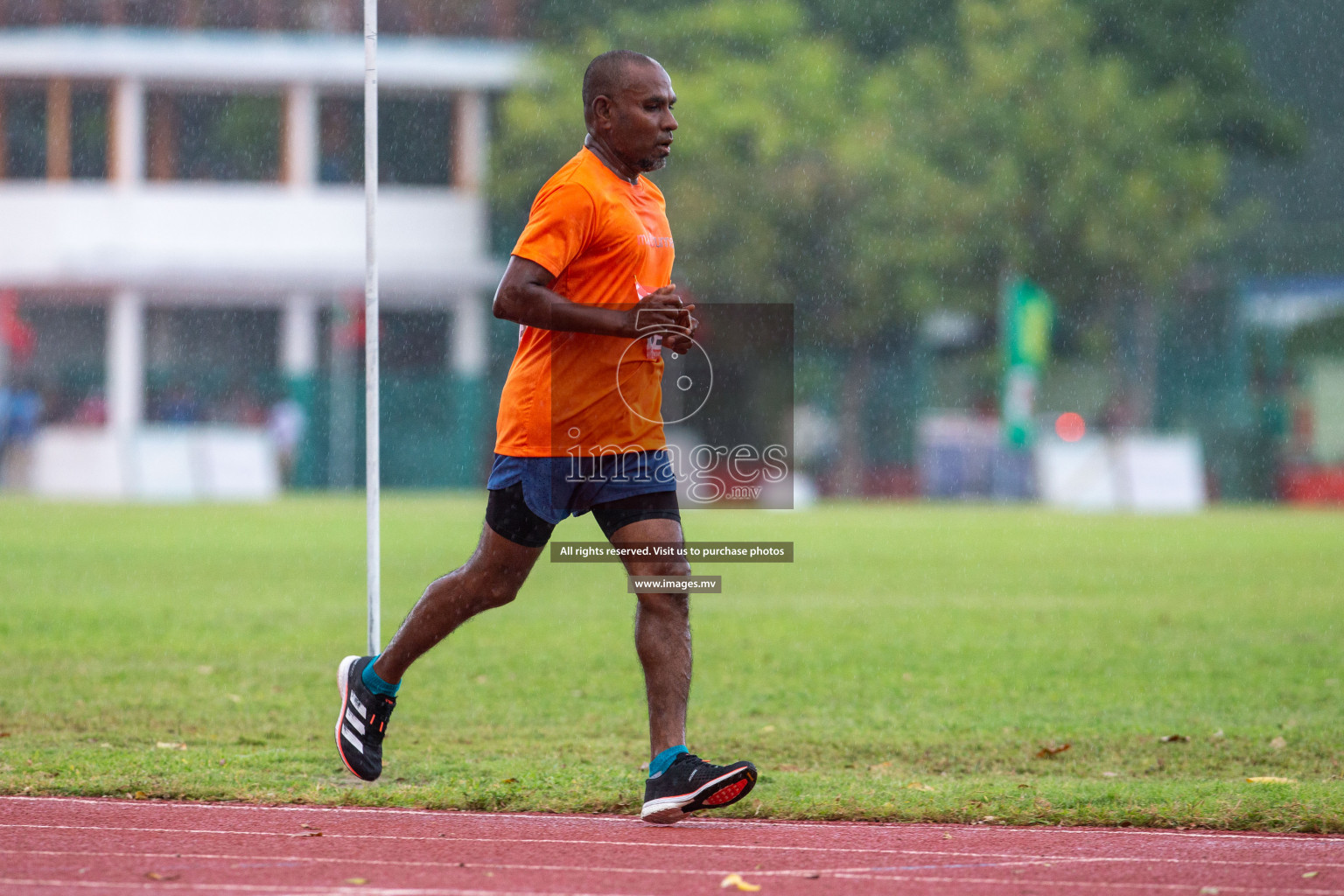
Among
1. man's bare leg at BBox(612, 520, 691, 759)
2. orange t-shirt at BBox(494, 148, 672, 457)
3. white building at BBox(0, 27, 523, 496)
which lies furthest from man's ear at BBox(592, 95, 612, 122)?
white building at BBox(0, 27, 523, 496)

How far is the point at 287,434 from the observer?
3775 cm

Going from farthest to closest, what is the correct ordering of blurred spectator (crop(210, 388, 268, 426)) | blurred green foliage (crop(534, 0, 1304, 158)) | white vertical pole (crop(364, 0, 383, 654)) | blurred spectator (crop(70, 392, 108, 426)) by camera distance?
1. blurred green foliage (crop(534, 0, 1304, 158))
2. blurred spectator (crop(70, 392, 108, 426))
3. blurred spectator (crop(210, 388, 268, 426))
4. white vertical pole (crop(364, 0, 383, 654))

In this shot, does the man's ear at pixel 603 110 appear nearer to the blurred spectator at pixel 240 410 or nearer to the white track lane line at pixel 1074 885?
the white track lane line at pixel 1074 885

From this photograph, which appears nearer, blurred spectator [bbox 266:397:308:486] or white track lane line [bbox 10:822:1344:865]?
white track lane line [bbox 10:822:1344:865]

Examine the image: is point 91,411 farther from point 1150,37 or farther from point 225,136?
point 1150,37

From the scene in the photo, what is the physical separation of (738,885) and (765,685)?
15.0 ft

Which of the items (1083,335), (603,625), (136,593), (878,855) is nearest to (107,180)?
(1083,335)

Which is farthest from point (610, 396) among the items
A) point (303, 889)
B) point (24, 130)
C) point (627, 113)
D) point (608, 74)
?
point (24, 130)

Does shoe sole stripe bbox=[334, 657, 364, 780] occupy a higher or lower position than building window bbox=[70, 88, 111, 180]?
lower

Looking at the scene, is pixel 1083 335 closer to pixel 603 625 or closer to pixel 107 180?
pixel 107 180

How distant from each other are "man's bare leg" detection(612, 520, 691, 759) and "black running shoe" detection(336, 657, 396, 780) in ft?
3.03

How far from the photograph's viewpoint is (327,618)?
1243 centimetres

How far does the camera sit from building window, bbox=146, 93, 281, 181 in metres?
42.9

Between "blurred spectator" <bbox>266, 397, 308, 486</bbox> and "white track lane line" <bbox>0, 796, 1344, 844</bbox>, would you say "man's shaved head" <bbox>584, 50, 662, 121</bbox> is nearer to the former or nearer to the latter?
"white track lane line" <bbox>0, 796, 1344, 844</bbox>
